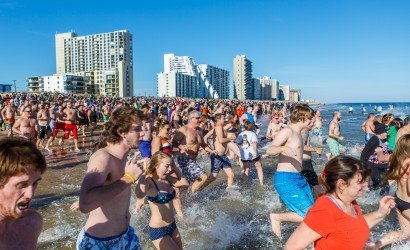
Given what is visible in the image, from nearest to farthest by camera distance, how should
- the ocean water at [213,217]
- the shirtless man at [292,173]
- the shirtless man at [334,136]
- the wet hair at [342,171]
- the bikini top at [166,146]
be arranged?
1. the wet hair at [342,171]
2. the shirtless man at [292,173]
3. the ocean water at [213,217]
4. the bikini top at [166,146]
5. the shirtless man at [334,136]

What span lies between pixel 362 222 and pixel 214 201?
5.06 metres

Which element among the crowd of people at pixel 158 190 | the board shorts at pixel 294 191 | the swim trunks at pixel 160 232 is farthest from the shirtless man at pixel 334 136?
the swim trunks at pixel 160 232

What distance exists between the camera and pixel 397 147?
3.45 m

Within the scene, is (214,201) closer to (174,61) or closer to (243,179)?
(243,179)

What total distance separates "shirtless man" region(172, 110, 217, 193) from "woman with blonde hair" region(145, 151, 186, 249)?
2526 mm

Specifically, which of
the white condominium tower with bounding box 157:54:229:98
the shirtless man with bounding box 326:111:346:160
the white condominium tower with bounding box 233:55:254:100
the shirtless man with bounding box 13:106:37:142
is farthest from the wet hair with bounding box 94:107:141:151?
the white condominium tower with bounding box 233:55:254:100

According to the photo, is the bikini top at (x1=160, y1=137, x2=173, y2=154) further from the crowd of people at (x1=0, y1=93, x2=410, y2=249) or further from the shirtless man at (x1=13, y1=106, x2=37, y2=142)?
the shirtless man at (x1=13, y1=106, x2=37, y2=142)

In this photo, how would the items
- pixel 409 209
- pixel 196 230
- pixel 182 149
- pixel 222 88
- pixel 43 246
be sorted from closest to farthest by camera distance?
pixel 409 209 → pixel 43 246 → pixel 196 230 → pixel 182 149 → pixel 222 88

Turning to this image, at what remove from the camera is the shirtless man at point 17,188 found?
155 cm

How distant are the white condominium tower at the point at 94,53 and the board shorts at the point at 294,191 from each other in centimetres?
11898

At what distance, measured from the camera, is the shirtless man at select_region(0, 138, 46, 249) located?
155cm

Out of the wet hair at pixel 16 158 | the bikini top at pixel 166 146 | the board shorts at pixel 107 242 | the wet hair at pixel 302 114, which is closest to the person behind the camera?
the wet hair at pixel 16 158

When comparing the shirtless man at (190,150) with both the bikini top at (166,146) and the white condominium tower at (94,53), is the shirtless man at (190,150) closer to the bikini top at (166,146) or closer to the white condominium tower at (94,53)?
the bikini top at (166,146)

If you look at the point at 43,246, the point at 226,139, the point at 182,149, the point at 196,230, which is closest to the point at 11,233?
the point at 43,246
